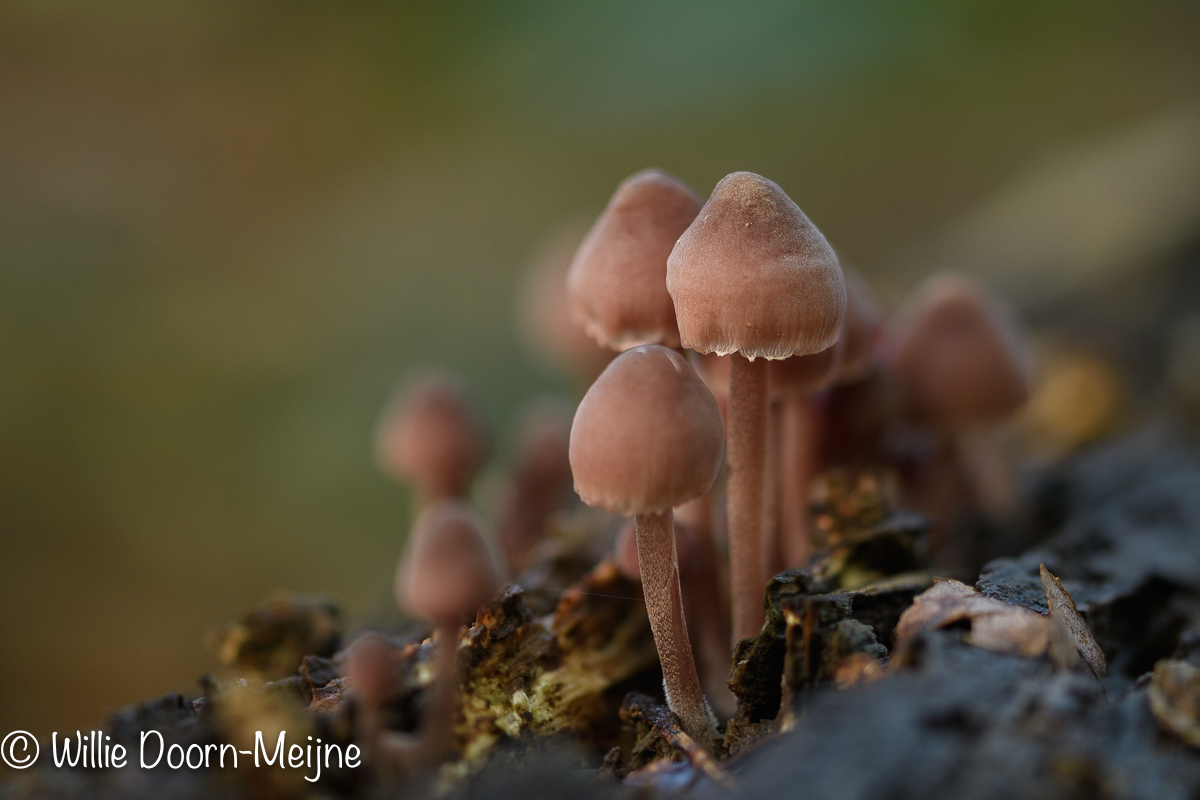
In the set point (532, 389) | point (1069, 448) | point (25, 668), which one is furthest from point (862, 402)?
point (25, 668)

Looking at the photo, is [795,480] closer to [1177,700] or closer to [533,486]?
[1177,700]

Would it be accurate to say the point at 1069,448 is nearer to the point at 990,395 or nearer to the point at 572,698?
the point at 990,395

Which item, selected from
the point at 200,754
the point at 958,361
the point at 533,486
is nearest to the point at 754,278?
the point at 200,754

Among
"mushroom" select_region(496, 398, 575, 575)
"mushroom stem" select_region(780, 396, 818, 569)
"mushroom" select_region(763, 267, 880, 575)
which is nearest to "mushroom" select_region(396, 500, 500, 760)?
"mushroom" select_region(763, 267, 880, 575)

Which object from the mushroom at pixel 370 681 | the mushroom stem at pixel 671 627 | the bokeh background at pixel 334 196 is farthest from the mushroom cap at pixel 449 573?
the bokeh background at pixel 334 196

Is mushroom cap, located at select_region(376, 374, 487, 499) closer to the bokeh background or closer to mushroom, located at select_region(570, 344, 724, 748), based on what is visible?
mushroom, located at select_region(570, 344, 724, 748)

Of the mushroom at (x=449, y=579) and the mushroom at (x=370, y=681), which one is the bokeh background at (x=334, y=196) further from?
the mushroom at (x=370, y=681)
